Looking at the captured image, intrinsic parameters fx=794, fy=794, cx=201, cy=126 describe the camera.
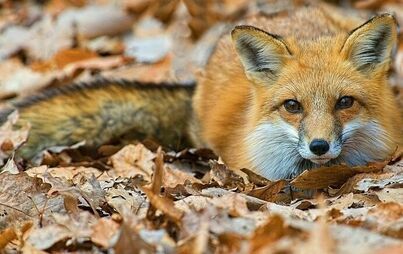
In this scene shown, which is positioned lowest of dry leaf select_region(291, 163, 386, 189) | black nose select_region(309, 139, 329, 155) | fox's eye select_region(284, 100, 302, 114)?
dry leaf select_region(291, 163, 386, 189)

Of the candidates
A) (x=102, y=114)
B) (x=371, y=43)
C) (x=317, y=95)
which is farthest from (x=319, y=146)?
(x=102, y=114)

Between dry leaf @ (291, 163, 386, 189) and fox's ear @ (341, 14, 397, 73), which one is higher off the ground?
fox's ear @ (341, 14, 397, 73)

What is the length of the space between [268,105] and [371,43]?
34.3 inches

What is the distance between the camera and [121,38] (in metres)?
11.0

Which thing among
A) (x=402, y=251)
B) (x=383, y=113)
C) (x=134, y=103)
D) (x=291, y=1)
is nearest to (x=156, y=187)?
(x=402, y=251)

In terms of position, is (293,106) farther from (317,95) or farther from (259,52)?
(259,52)

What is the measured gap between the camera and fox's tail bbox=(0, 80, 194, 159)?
274 inches

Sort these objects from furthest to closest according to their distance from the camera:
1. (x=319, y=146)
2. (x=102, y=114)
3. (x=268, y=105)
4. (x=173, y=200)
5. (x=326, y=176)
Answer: (x=102, y=114) → (x=268, y=105) → (x=326, y=176) → (x=319, y=146) → (x=173, y=200)

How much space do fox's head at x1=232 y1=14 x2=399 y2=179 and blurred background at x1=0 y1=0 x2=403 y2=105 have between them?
2381 millimetres

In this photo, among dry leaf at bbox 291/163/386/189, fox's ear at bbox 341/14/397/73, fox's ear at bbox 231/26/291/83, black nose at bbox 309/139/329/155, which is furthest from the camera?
fox's ear at bbox 231/26/291/83

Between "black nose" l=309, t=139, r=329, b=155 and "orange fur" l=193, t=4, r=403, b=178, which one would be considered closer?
"black nose" l=309, t=139, r=329, b=155

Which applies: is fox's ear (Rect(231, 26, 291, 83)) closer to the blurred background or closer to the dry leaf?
the dry leaf

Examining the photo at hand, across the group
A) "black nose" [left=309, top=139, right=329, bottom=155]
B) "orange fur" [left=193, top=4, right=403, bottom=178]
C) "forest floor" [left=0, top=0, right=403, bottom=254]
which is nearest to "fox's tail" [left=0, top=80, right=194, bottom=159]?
"forest floor" [left=0, top=0, right=403, bottom=254]

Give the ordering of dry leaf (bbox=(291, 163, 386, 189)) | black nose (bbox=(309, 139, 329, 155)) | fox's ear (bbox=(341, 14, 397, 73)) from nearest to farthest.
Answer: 1. black nose (bbox=(309, 139, 329, 155))
2. dry leaf (bbox=(291, 163, 386, 189))
3. fox's ear (bbox=(341, 14, 397, 73))
